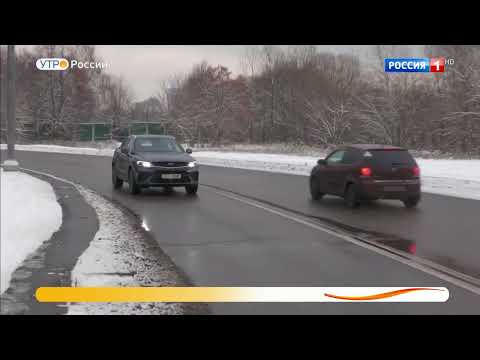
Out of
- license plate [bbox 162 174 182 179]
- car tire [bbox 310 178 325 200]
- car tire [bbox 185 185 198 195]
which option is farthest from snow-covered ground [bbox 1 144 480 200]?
license plate [bbox 162 174 182 179]

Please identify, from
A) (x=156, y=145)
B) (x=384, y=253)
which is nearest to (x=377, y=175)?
(x=384, y=253)

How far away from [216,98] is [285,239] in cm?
5670

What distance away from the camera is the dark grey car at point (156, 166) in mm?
17047

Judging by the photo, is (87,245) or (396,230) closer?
(87,245)

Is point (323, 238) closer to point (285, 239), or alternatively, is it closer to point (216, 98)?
point (285, 239)

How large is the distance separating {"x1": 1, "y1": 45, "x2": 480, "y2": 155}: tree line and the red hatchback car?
1255cm

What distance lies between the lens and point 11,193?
43.4 ft

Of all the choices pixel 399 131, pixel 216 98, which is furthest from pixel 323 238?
pixel 216 98

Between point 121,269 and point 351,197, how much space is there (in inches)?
340

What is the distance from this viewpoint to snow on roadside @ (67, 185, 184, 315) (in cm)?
540

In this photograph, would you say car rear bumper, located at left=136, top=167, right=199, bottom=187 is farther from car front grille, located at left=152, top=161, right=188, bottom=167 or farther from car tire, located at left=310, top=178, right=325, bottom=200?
car tire, located at left=310, top=178, right=325, bottom=200

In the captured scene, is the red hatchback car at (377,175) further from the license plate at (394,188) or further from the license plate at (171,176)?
the license plate at (171,176)

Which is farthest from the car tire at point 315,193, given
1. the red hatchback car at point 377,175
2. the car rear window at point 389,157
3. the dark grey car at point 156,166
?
the dark grey car at point 156,166

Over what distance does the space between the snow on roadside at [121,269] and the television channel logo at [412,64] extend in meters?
5.98
